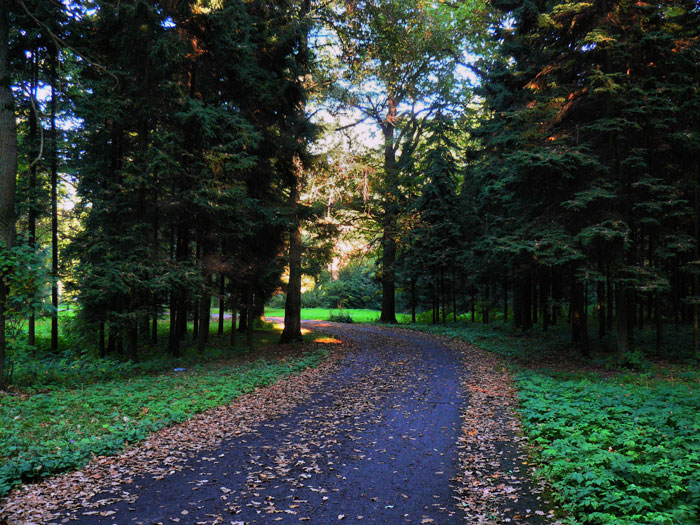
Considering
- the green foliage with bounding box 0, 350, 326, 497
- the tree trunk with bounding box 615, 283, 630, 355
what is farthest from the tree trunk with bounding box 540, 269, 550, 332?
the green foliage with bounding box 0, 350, 326, 497

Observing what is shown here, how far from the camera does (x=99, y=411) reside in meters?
6.71

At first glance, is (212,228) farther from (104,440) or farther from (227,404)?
(104,440)

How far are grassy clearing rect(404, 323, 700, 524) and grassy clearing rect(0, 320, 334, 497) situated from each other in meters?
5.77

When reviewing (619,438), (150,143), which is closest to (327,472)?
(619,438)

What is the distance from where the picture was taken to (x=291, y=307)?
A: 15.5 meters

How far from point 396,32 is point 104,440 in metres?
13.9

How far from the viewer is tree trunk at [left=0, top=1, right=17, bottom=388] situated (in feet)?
26.0

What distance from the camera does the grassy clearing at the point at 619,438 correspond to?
3576 millimetres

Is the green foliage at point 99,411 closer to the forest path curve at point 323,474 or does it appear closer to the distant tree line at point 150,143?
the forest path curve at point 323,474

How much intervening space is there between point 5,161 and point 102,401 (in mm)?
5342

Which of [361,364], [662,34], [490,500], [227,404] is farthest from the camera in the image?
[361,364]

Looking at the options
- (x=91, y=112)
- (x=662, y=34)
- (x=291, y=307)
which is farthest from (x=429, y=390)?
(x=91, y=112)

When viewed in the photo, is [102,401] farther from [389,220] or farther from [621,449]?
[389,220]

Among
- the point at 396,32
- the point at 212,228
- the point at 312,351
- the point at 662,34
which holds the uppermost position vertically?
the point at 396,32
